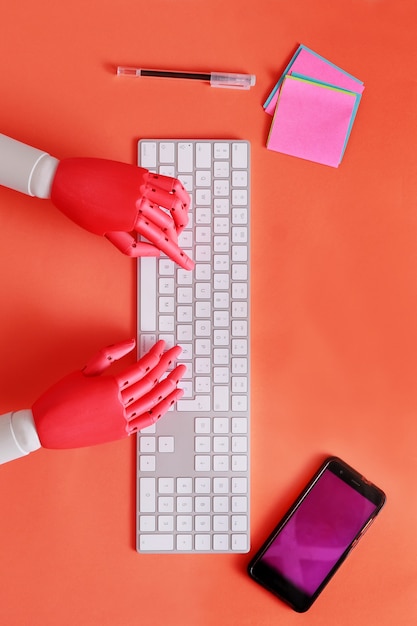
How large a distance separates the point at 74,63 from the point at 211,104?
0.69ft

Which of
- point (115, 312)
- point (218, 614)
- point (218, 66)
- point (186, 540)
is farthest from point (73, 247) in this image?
point (218, 614)

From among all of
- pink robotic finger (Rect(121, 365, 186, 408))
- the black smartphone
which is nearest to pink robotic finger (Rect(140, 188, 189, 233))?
pink robotic finger (Rect(121, 365, 186, 408))

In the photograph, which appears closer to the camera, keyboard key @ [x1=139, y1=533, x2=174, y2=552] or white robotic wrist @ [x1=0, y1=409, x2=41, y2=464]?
white robotic wrist @ [x1=0, y1=409, x2=41, y2=464]

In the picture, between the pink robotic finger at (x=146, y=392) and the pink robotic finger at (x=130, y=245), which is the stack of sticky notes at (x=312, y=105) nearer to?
the pink robotic finger at (x=130, y=245)

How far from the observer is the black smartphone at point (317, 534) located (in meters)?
0.92

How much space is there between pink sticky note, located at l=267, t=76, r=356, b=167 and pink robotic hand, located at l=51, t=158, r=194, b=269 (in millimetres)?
211

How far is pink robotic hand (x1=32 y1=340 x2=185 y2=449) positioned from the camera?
2.56 ft

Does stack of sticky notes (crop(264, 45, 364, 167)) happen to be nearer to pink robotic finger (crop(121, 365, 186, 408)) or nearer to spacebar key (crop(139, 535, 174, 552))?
pink robotic finger (crop(121, 365, 186, 408))

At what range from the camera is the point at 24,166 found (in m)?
0.77

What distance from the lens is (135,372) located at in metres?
0.81

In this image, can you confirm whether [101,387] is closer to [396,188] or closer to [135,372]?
[135,372]

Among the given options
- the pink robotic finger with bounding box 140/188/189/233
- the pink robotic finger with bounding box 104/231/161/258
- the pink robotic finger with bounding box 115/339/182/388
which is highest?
the pink robotic finger with bounding box 140/188/189/233

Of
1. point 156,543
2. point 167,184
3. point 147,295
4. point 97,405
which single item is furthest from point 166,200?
point 156,543

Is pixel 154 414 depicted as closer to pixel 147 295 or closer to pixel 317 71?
pixel 147 295
